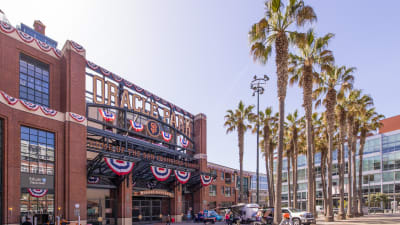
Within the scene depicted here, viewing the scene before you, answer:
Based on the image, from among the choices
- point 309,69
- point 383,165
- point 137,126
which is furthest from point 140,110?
point 383,165

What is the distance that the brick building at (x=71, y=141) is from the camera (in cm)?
2655

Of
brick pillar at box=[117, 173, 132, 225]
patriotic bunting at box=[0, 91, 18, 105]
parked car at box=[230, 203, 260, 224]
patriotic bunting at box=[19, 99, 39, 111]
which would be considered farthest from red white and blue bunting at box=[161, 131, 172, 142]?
patriotic bunting at box=[0, 91, 18, 105]

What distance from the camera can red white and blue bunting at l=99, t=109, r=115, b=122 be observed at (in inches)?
1432

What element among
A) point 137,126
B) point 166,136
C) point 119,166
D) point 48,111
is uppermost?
point 48,111

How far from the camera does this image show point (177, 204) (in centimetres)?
4638

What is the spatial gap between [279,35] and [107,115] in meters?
19.9

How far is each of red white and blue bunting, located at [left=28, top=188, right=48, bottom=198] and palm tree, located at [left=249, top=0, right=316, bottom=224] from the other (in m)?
17.5

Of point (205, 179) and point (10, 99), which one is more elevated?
point (10, 99)

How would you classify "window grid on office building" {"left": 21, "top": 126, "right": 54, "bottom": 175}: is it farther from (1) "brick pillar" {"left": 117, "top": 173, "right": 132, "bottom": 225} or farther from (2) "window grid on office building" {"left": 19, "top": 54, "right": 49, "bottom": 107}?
(1) "brick pillar" {"left": 117, "top": 173, "right": 132, "bottom": 225}

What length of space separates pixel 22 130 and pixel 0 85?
3603 millimetres

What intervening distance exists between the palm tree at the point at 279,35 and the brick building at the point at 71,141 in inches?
614

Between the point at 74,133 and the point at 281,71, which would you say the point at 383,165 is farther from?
the point at 74,133

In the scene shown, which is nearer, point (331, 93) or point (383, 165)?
point (331, 93)

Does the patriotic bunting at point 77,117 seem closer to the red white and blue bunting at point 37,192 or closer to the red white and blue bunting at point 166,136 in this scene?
the red white and blue bunting at point 37,192
